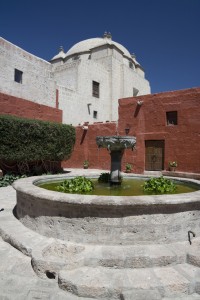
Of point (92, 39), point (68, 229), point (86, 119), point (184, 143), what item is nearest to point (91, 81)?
point (86, 119)

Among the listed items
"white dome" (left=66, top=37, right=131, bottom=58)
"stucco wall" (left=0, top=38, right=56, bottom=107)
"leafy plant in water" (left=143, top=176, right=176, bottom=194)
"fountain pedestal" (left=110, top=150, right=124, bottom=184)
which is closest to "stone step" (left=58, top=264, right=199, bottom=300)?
"leafy plant in water" (left=143, top=176, right=176, bottom=194)

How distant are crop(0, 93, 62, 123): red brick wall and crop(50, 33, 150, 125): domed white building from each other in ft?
19.0

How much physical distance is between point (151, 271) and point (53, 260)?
4.01ft

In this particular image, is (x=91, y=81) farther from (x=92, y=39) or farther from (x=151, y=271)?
(x=151, y=271)

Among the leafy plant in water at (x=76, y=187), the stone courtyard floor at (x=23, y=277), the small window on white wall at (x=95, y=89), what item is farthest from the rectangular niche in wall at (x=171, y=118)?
the small window on white wall at (x=95, y=89)

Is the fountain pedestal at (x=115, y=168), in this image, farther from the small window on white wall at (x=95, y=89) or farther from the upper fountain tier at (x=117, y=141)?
the small window on white wall at (x=95, y=89)

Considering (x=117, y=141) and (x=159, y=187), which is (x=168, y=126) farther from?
(x=159, y=187)

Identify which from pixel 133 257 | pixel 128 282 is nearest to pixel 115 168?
pixel 133 257

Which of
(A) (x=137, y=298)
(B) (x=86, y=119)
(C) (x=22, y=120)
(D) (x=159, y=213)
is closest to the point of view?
(A) (x=137, y=298)

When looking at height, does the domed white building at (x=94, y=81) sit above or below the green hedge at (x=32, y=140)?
above

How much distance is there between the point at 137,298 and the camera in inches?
97.4

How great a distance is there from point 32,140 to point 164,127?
273 inches

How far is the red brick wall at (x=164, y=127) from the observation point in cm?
1186

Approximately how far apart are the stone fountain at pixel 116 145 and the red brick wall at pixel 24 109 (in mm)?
7083
